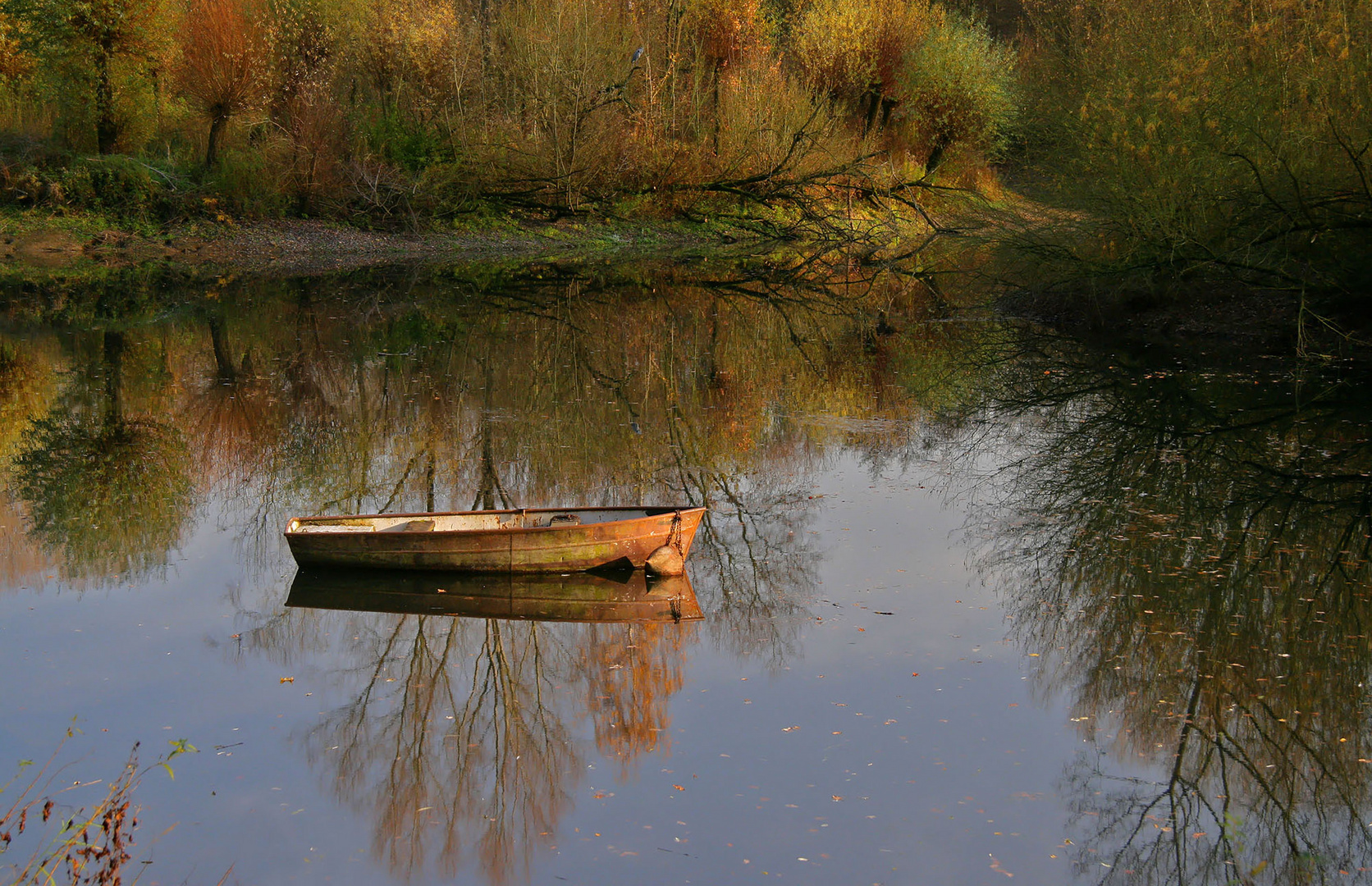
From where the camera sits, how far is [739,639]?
8.22 m

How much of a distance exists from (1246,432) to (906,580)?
641cm

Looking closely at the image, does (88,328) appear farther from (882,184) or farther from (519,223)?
(882,184)

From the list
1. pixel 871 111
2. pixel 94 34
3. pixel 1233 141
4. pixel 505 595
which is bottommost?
pixel 505 595

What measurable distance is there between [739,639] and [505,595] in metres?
1.97

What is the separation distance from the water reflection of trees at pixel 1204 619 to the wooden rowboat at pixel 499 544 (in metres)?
2.95

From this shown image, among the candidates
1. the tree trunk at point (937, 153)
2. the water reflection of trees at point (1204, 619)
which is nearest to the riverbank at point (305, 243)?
the tree trunk at point (937, 153)

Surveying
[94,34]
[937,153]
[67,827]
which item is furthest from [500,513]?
[937,153]

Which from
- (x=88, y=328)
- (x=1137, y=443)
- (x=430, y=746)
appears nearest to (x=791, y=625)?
(x=430, y=746)

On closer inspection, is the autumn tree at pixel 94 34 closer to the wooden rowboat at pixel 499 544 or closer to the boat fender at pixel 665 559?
the wooden rowboat at pixel 499 544

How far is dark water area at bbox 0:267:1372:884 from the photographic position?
5.88m

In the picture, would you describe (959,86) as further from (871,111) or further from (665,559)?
(665,559)

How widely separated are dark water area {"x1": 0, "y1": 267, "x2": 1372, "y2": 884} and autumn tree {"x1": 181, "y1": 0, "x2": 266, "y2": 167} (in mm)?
16006

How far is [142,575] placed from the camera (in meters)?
9.35

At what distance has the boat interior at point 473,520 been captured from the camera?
9.38 meters
